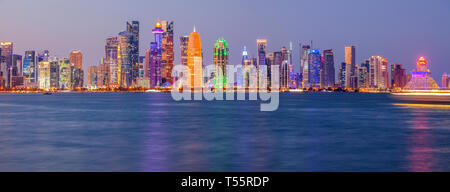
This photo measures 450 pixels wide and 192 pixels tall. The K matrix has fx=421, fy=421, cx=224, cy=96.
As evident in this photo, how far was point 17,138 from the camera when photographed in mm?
36156

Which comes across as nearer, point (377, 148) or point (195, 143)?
point (377, 148)

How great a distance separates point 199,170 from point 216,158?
12.8ft

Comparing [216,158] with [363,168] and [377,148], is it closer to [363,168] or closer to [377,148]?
[363,168]

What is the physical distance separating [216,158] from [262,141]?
32.8 ft
